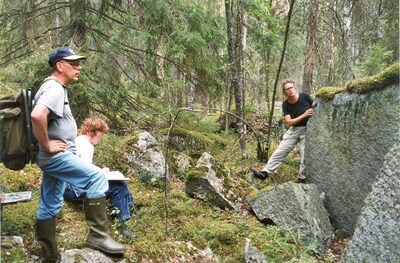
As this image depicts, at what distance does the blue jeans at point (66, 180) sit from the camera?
3.61 metres

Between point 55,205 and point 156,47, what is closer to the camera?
point 55,205

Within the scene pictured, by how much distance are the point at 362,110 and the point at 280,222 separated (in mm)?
2247

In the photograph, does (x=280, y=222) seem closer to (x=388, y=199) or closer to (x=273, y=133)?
(x=388, y=199)

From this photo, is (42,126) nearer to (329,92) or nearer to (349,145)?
(349,145)

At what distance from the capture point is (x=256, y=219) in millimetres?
6090

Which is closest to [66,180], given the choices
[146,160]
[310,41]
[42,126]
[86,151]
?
[42,126]

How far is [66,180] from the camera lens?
3684 mm

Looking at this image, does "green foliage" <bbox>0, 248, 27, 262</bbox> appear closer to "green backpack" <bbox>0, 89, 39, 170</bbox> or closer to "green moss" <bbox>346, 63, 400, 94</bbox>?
"green backpack" <bbox>0, 89, 39, 170</bbox>

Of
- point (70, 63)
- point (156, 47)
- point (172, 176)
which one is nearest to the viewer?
point (70, 63)

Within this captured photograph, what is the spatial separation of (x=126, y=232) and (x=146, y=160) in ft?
7.53

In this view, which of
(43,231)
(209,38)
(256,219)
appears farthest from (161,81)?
(43,231)

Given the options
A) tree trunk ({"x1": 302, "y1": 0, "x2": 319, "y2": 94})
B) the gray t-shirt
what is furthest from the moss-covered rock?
the gray t-shirt

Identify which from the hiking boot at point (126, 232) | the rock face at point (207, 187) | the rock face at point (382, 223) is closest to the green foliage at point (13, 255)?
the hiking boot at point (126, 232)

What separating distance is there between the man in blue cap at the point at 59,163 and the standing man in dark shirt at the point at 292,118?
437cm
